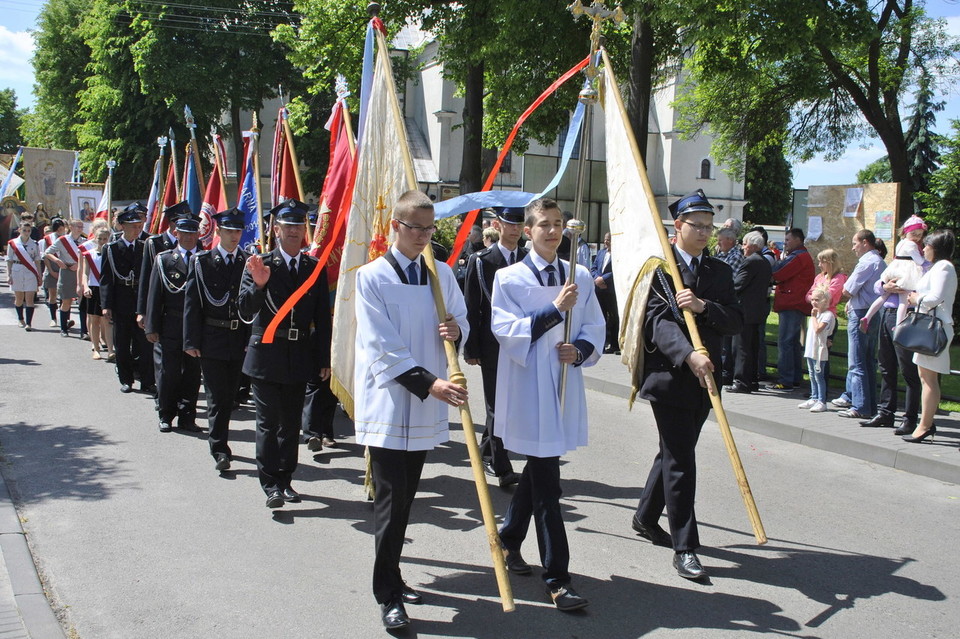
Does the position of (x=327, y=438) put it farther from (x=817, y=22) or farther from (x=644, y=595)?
(x=817, y=22)

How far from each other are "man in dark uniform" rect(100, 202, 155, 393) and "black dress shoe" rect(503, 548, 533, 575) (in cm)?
657

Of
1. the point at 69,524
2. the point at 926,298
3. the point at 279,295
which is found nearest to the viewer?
the point at 69,524

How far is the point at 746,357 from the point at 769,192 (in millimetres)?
56002

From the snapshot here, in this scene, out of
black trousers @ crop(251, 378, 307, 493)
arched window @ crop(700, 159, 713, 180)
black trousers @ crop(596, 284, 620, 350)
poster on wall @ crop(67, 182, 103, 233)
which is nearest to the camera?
black trousers @ crop(251, 378, 307, 493)

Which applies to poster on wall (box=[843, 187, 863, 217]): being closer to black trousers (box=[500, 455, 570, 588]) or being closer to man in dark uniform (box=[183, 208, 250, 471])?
man in dark uniform (box=[183, 208, 250, 471])

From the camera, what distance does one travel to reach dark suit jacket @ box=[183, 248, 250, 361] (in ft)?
23.2

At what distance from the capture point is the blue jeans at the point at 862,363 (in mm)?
9133

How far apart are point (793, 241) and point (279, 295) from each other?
25.5 ft

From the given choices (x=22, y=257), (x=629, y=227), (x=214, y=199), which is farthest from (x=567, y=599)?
(x=22, y=257)

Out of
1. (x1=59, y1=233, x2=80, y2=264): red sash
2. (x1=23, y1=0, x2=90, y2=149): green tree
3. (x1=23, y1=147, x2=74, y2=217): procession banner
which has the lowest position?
(x1=59, y1=233, x2=80, y2=264): red sash

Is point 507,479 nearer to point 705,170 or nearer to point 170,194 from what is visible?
point 170,194

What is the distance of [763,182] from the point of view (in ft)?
205

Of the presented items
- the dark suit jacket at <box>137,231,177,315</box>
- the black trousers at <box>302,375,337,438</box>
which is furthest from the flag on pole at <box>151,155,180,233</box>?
the black trousers at <box>302,375,337,438</box>

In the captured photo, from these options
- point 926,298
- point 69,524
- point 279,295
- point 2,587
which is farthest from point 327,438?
point 926,298
